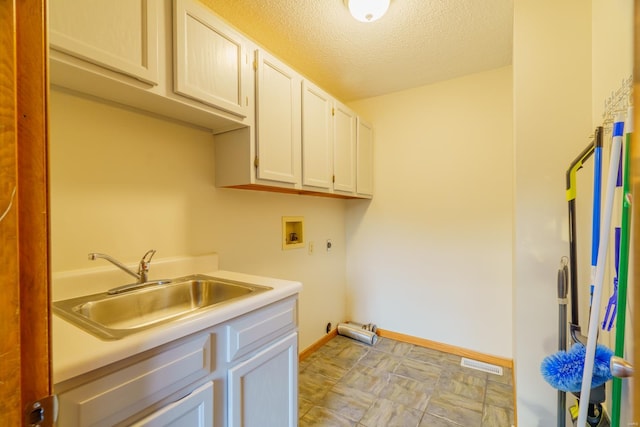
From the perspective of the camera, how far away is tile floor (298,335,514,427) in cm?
172

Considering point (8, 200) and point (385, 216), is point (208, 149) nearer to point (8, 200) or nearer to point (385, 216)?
point (8, 200)

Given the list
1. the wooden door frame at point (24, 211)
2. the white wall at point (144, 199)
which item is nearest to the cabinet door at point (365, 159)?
the white wall at point (144, 199)

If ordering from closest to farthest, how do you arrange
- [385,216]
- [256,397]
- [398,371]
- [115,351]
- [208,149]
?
[115,351] → [256,397] → [208,149] → [398,371] → [385,216]

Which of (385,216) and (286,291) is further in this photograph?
(385,216)

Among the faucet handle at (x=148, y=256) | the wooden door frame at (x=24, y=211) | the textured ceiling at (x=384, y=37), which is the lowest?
the faucet handle at (x=148, y=256)

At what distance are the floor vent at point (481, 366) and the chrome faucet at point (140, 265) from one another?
96.4 inches

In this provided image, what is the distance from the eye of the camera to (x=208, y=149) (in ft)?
5.63

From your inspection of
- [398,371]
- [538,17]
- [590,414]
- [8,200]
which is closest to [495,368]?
[398,371]

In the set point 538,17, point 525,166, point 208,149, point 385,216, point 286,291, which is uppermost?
point 538,17

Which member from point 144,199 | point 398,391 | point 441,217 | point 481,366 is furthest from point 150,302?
point 481,366

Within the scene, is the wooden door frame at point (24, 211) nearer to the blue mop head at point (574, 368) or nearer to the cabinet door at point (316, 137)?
the blue mop head at point (574, 368)

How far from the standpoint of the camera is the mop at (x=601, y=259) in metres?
0.84

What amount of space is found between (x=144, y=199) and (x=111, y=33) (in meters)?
0.73

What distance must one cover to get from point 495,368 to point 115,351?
8.68 ft
